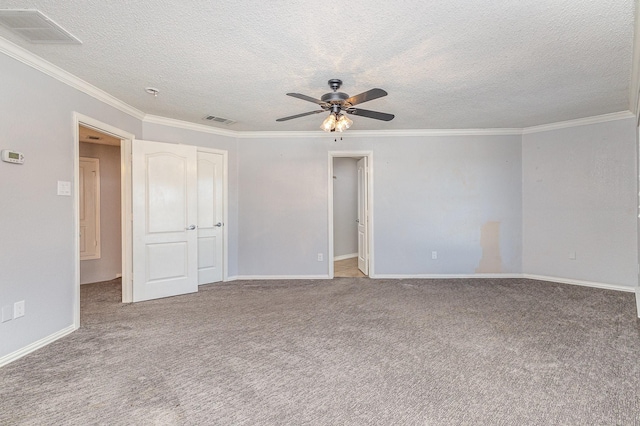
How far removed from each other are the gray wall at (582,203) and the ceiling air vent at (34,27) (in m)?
5.95

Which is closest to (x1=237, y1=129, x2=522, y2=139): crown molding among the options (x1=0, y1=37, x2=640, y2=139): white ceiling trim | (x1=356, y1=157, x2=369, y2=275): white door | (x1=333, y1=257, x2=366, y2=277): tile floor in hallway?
(x1=0, y1=37, x2=640, y2=139): white ceiling trim

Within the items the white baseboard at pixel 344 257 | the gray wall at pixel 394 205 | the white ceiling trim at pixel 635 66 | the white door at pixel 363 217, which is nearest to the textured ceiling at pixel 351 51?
the white ceiling trim at pixel 635 66

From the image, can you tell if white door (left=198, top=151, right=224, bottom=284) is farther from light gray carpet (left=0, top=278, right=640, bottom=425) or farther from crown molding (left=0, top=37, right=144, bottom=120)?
crown molding (left=0, top=37, right=144, bottom=120)

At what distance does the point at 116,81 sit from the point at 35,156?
1019 millimetres

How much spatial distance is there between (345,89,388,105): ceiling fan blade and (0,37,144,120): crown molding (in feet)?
8.56

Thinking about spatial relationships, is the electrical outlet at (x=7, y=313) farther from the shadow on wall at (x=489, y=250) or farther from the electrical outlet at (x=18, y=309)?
the shadow on wall at (x=489, y=250)

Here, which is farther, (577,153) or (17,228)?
(577,153)

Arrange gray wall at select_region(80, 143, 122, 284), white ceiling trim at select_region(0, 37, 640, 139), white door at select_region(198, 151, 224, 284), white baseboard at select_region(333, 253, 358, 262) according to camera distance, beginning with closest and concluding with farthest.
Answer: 1. white ceiling trim at select_region(0, 37, 640, 139)
2. white door at select_region(198, 151, 224, 284)
3. gray wall at select_region(80, 143, 122, 284)
4. white baseboard at select_region(333, 253, 358, 262)

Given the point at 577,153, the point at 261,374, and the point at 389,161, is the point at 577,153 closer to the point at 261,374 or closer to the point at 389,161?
the point at 389,161

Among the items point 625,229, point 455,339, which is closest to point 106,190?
point 455,339

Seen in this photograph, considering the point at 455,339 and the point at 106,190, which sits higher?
the point at 106,190

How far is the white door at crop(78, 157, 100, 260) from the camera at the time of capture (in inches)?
197

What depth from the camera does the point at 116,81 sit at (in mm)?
3123

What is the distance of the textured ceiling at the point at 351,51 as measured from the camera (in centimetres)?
200
